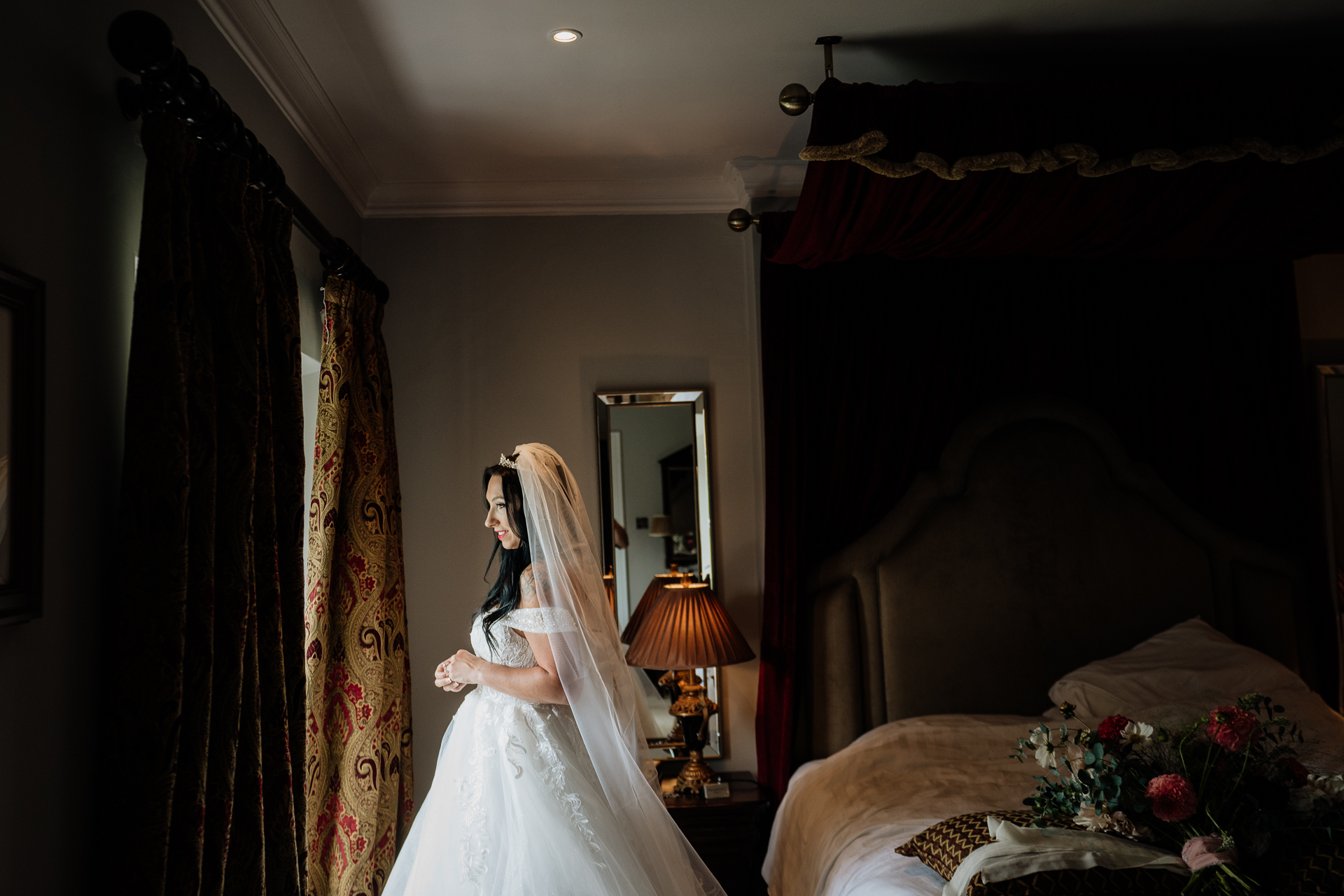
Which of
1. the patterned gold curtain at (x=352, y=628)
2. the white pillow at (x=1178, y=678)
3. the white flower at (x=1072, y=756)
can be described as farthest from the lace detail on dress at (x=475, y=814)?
the white pillow at (x=1178, y=678)

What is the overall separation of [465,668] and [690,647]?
82cm

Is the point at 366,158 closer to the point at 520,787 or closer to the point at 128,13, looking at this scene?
the point at 128,13

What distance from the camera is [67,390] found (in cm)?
137

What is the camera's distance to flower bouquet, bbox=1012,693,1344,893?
1.68 meters

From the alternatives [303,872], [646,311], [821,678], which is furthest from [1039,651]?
[303,872]

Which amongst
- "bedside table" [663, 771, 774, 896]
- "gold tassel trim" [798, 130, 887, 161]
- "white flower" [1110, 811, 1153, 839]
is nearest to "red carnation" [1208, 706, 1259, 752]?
"white flower" [1110, 811, 1153, 839]

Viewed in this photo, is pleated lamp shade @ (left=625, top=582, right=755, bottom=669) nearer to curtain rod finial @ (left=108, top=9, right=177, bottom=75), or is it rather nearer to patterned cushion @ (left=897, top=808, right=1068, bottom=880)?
patterned cushion @ (left=897, top=808, right=1068, bottom=880)

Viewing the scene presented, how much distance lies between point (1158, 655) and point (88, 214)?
10.5 feet

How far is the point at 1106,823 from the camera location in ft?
5.82

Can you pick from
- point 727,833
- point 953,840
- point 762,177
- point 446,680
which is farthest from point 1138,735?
point 762,177

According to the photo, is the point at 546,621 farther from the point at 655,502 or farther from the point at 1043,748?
the point at 1043,748

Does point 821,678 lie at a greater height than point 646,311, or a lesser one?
lesser

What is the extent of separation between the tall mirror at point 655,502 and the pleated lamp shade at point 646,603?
0.05m

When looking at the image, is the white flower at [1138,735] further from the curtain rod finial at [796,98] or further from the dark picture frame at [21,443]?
the dark picture frame at [21,443]
